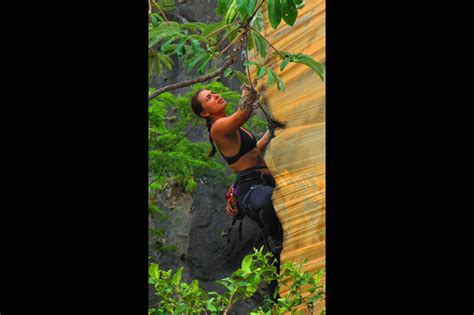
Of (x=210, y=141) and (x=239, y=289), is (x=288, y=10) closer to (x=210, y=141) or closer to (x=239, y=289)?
(x=210, y=141)

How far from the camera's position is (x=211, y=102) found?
3.39 metres

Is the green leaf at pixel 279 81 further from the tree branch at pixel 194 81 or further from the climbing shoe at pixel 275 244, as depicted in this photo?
the climbing shoe at pixel 275 244

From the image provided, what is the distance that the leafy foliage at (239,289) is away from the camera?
3115mm

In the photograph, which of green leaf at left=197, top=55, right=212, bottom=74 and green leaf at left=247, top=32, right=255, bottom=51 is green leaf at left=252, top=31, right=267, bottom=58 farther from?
green leaf at left=197, top=55, right=212, bottom=74

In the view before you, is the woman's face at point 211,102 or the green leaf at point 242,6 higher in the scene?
the green leaf at point 242,6

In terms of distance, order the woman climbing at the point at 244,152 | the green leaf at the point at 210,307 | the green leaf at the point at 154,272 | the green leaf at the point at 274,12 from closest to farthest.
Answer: the green leaf at the point at 274,12
the green leaf at the point at 210,307
the green leaf at the point at 154,272
the woman climbing at the point at 244,152

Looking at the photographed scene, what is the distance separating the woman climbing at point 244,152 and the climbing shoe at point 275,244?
50mm

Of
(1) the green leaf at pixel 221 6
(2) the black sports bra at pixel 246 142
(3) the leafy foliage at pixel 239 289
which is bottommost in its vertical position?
(3) the leafy foliage at pixel 239 289

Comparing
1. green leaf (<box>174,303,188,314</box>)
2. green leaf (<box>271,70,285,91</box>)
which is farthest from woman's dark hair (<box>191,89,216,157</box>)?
green leaf (<box>174,303,188,314</box>)

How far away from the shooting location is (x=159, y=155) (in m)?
3.35

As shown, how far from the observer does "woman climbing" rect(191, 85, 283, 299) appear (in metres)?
3.36

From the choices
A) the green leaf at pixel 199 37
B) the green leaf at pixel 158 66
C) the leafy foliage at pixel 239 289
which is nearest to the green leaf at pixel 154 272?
the leafy foliage at pixel 239 289

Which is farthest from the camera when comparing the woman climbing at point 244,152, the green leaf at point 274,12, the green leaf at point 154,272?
the woman climbing at point 244,152

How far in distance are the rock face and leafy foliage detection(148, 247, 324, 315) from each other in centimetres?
5
